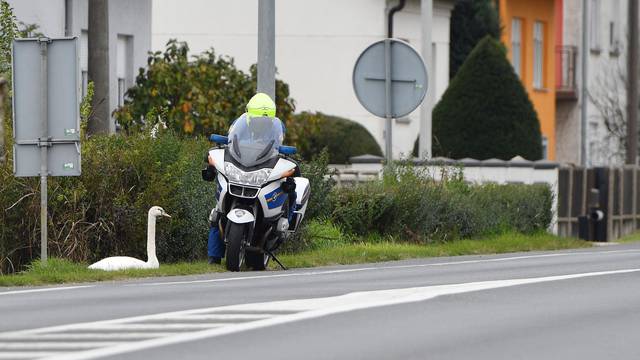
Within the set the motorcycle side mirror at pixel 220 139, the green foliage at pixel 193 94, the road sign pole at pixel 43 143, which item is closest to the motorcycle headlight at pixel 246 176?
the motorcycle side mirror at pixel 220 139

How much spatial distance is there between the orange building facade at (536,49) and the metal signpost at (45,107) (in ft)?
115

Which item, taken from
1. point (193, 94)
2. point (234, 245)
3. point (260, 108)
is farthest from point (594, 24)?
point (234, 245)

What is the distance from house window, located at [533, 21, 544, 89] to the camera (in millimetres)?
53781

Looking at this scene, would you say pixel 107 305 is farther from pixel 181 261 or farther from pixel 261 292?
pixel 181 261

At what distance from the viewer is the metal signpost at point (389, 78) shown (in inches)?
947

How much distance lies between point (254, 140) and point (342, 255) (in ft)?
9.75

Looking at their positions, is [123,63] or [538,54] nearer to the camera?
[123,63]

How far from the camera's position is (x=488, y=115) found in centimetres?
3956

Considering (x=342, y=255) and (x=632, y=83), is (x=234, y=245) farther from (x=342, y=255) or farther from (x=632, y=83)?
(x=632, y=83)

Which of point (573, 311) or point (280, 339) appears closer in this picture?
point (280, 339)

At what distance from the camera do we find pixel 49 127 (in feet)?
58.2

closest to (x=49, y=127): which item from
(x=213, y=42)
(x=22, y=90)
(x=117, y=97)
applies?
(x=22, y=90)

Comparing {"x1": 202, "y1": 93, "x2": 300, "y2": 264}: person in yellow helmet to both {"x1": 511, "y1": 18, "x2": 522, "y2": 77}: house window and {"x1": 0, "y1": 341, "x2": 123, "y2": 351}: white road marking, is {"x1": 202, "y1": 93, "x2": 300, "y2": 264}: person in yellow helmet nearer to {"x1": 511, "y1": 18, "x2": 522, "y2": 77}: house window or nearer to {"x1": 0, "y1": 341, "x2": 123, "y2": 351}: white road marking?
{"x1": 0, "y1": 341, "x2": 123, "y2": 351}: white road marking

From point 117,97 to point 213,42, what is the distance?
1397cm
